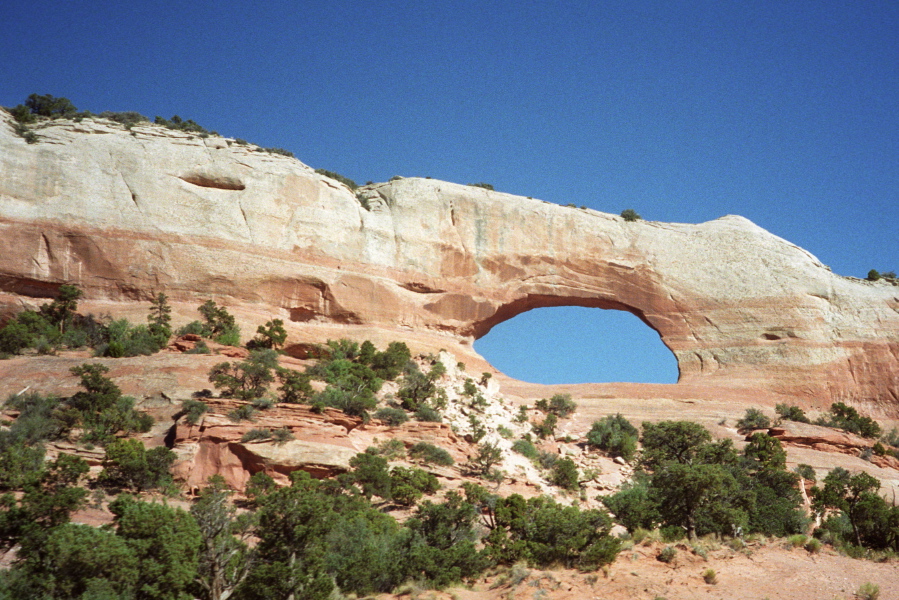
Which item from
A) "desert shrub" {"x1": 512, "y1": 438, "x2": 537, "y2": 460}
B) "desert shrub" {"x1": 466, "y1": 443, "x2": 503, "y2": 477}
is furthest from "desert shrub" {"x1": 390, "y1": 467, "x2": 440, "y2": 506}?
"desert shrub" {"x1": 512, "y1": 438, "x2": 537, "y2": 460}

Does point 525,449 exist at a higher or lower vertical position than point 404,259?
lower

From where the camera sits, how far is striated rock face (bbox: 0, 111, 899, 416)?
36.2 m

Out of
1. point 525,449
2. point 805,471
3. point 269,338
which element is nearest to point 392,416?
point 525,449

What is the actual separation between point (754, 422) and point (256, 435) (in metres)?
22.3

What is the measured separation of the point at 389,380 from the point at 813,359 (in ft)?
72.0

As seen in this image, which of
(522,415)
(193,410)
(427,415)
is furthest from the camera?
(522,415)

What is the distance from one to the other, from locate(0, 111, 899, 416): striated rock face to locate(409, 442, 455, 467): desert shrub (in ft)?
40.9

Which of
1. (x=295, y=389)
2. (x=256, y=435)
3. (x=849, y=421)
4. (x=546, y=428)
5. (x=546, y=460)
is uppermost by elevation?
(x=295, y=389)

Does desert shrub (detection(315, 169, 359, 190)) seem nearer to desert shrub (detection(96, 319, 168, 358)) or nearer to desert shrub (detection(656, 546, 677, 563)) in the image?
desert shrub (detection(96, 319, 168, 358))

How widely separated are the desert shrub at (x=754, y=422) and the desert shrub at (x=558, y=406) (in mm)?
7157

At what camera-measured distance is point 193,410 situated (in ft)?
82.0

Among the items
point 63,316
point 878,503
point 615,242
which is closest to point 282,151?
point 63,316

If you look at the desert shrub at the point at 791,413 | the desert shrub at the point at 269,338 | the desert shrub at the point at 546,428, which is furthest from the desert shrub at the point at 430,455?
the desert shrub at the point at 791,413

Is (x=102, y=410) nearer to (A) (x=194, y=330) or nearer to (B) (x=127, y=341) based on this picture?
(B) (x=127, y=341)
